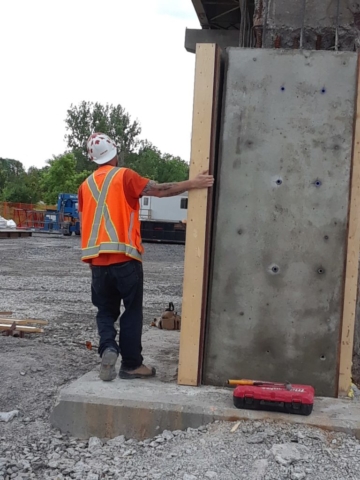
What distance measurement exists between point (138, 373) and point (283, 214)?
5.18 feet

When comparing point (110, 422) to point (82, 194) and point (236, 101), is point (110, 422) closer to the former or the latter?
point (82, 194)

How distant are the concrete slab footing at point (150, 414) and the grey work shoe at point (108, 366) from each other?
232mm

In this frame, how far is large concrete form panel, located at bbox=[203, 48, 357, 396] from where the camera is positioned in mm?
4566

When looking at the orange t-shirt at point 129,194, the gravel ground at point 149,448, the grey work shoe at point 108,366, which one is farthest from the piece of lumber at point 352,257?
the grey work shoe at point 108,366

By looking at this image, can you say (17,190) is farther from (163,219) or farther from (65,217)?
(163,219)

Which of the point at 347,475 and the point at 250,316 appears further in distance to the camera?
the point at 250,316

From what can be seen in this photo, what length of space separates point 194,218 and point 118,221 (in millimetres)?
543

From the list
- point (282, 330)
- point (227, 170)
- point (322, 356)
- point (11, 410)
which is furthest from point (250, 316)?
point (11, 410)

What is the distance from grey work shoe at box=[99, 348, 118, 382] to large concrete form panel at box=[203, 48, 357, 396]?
2.56 feet

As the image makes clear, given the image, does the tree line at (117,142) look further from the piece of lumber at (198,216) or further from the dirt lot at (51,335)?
the piece of lumber at (198,216)

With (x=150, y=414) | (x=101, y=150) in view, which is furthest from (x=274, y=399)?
(x=101, y=150)

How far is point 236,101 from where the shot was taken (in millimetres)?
4664

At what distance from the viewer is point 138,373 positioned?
15.8 feet

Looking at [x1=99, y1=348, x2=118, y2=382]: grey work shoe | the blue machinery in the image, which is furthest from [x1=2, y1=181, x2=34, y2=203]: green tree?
[x1=99, y1=348, x2=118, y2=382]: grey work shoe
